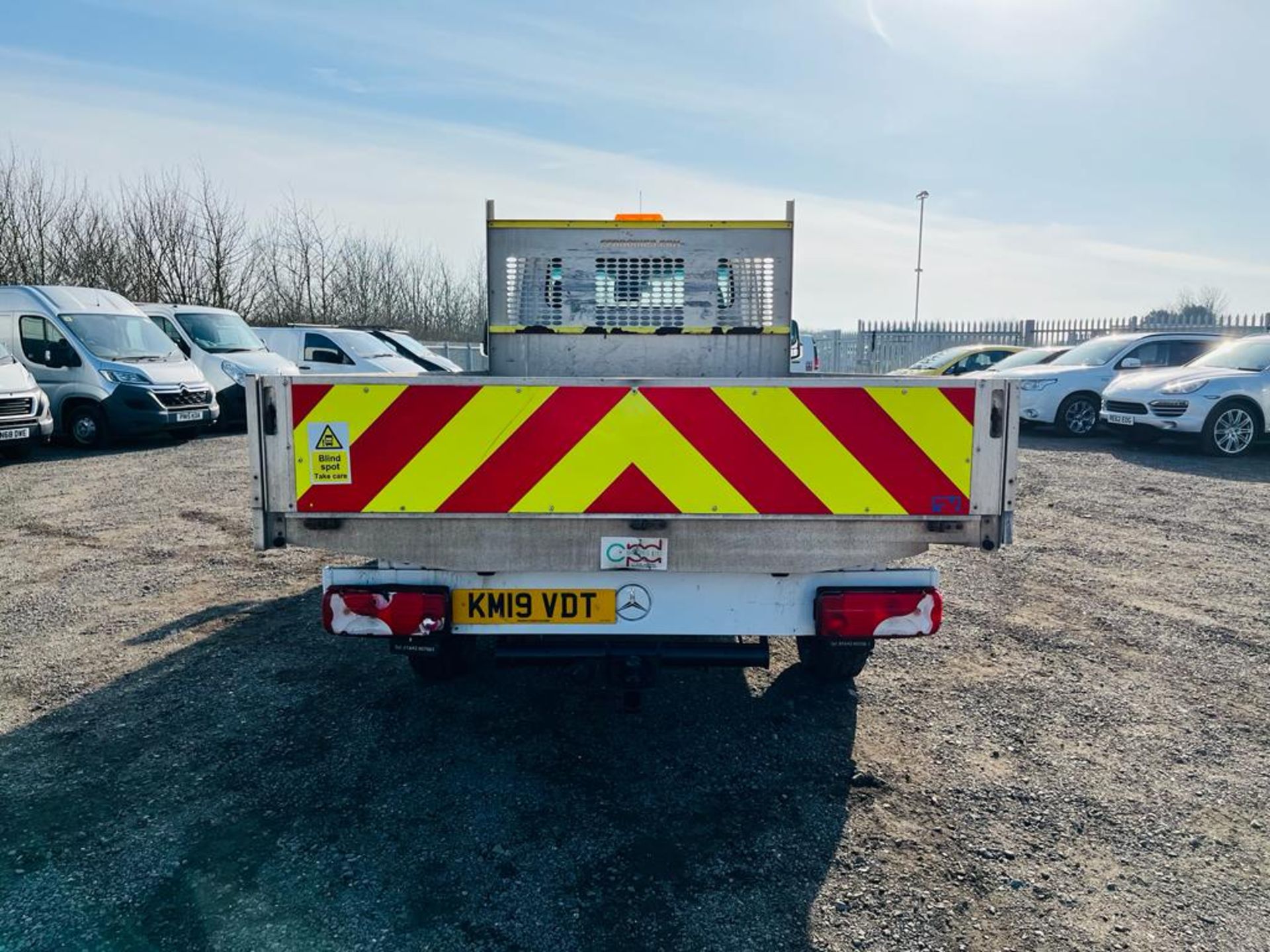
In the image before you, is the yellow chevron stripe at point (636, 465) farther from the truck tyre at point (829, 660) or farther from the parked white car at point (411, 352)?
the parked white car at point (411, 352)

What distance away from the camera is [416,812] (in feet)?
10.4

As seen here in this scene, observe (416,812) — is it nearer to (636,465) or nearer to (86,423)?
(636,465)

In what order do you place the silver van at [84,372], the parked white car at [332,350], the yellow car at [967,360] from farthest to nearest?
1. the yellow car at [967,360]
2. the parked white car at [332,350]
3. the silver van at [84,372]

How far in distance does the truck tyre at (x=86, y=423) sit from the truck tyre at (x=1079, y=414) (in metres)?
15.1

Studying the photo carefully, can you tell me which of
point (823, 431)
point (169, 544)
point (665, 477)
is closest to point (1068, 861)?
point (823, 431)

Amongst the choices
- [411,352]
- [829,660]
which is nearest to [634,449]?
[829,660]

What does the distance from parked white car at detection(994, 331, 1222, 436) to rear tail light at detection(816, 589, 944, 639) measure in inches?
477

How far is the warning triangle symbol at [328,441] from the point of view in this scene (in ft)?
9.58

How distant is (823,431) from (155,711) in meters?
3.36

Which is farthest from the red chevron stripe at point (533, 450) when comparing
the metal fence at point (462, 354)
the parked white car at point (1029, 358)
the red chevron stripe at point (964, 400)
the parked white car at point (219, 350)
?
the metal fence at point (462, 354)

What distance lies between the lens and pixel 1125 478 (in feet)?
34.0

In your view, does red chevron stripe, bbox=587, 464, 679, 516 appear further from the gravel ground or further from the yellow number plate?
the gravel ground

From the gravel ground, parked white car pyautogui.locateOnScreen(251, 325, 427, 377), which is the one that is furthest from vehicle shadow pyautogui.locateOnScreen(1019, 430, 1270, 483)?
Result: parked white car pyautogui.locateOnScreen(251, 325, 427, 377)

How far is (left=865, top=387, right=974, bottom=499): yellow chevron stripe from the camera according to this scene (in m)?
2.90
